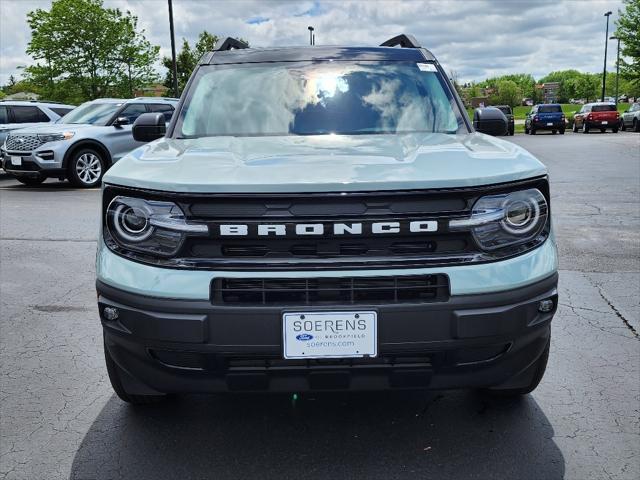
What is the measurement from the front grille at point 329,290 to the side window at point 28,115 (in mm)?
15423

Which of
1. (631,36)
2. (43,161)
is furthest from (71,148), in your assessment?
(631,36)

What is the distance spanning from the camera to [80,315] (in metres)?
4.95

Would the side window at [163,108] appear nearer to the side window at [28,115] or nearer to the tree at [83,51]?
the side window at [28,115]

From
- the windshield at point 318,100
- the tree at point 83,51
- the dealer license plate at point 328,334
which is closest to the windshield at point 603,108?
the tree at point 83,51

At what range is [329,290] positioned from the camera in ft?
7.84

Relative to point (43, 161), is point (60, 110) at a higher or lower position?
higher

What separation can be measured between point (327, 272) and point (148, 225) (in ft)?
2.35

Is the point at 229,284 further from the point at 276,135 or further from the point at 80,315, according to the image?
the point at 80,315

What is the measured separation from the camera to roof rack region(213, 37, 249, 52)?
457cm

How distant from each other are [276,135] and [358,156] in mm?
918

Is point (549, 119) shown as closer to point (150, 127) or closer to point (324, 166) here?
point (150, 127)

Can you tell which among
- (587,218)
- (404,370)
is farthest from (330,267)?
(587,218)

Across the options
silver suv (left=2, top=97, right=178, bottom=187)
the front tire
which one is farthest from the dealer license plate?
the front tire

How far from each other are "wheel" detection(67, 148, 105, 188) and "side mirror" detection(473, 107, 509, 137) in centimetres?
1055
